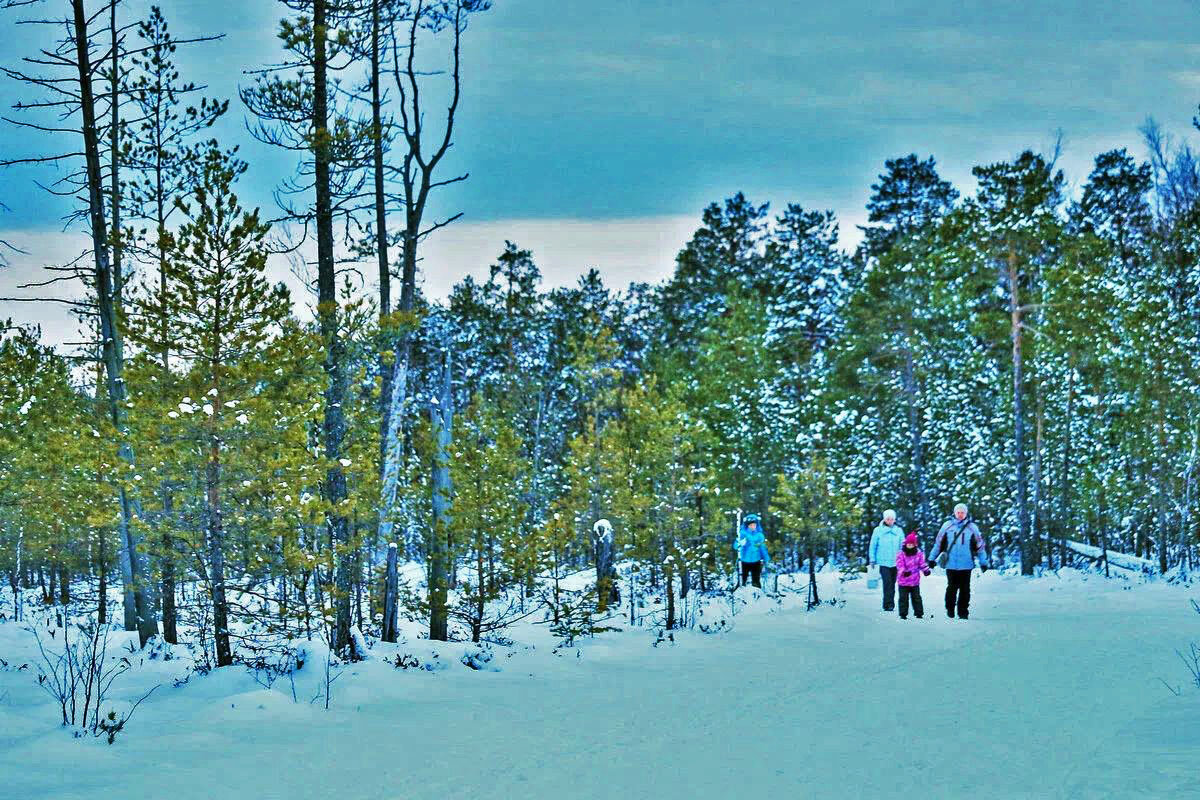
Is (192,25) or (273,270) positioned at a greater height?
(192,25)

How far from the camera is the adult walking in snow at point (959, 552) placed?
48.3 ft

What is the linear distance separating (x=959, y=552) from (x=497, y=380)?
2910 centimetres

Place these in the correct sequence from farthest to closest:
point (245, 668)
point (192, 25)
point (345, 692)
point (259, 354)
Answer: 1. point (192, 25)
2. point (259, 354)
3. point (245, 668)
4. point (345, 692)

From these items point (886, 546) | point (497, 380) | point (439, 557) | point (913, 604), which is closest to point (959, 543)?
point (913, 604)

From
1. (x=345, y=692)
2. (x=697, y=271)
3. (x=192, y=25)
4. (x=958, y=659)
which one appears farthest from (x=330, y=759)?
(x=697, y=271)

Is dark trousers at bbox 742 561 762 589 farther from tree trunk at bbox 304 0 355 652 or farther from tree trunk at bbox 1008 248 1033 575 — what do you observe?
tree trunk at bbox 304 0 355 652

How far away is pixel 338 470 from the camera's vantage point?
12.2 metres

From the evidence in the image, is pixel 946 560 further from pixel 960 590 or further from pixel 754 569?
Answer: pixel 754 569

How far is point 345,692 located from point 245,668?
144cm

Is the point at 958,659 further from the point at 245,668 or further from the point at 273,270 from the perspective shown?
the point at 273,270

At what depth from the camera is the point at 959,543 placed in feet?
48.2

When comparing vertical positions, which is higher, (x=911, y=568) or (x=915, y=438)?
(x=915, y=438)

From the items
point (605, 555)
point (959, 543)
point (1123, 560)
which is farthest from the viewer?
point (1123, 560)

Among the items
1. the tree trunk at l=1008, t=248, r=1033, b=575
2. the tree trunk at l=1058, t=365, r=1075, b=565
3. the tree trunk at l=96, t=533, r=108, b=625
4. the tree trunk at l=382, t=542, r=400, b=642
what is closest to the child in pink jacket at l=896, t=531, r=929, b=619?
the tree trunk at l=382, t=542, r=400, b=642
